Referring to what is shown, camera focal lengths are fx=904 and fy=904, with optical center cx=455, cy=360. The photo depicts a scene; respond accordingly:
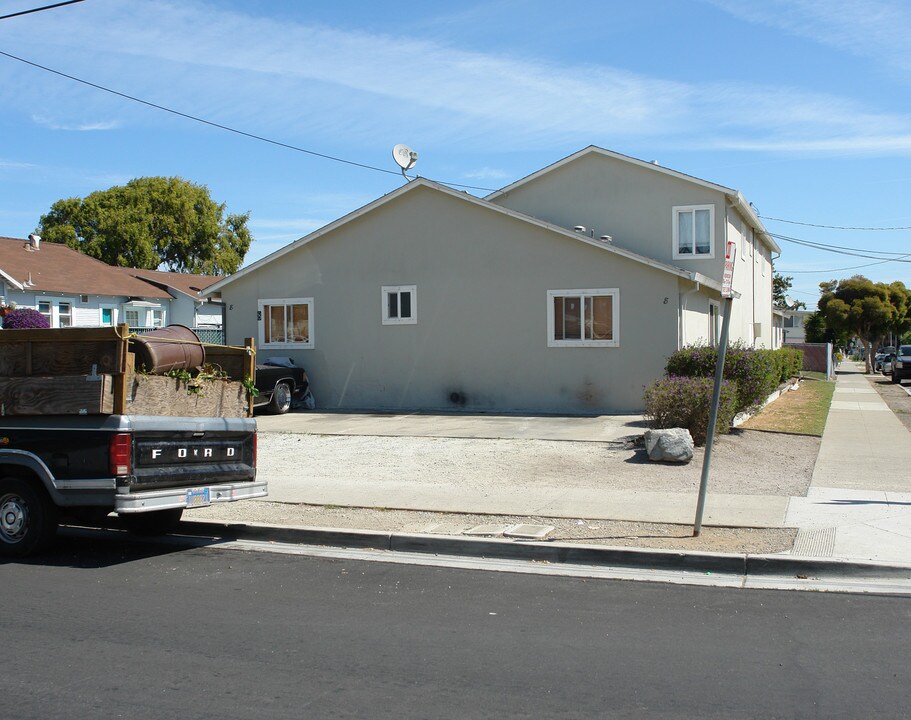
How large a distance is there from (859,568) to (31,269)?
37256 millimetres

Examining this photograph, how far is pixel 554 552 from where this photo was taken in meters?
8.18

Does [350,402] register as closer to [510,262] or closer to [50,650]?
[510,262]

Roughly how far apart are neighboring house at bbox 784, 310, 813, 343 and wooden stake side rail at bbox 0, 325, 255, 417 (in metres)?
71.6

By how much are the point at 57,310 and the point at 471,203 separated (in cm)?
2453

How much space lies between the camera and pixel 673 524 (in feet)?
29.6

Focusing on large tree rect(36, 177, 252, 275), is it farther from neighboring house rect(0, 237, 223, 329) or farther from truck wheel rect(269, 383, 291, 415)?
truck wheel rect(269, 383, 291, 415)

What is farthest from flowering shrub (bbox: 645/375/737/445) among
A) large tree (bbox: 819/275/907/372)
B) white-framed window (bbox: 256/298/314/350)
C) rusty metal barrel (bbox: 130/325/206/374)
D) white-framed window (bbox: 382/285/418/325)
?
large tree (bbox: 819/275/907/372)

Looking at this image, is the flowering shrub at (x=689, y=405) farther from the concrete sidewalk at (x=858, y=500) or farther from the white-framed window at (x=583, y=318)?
the white-framed window at (x=583, y=318)

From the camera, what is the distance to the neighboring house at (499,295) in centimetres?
1950

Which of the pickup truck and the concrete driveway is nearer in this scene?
the pickup truck

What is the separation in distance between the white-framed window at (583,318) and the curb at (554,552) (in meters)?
11.6

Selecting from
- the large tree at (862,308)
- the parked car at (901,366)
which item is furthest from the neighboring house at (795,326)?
the parked car at (901,366)

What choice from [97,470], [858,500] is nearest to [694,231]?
[858,500]

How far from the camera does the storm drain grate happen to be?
7801mm
